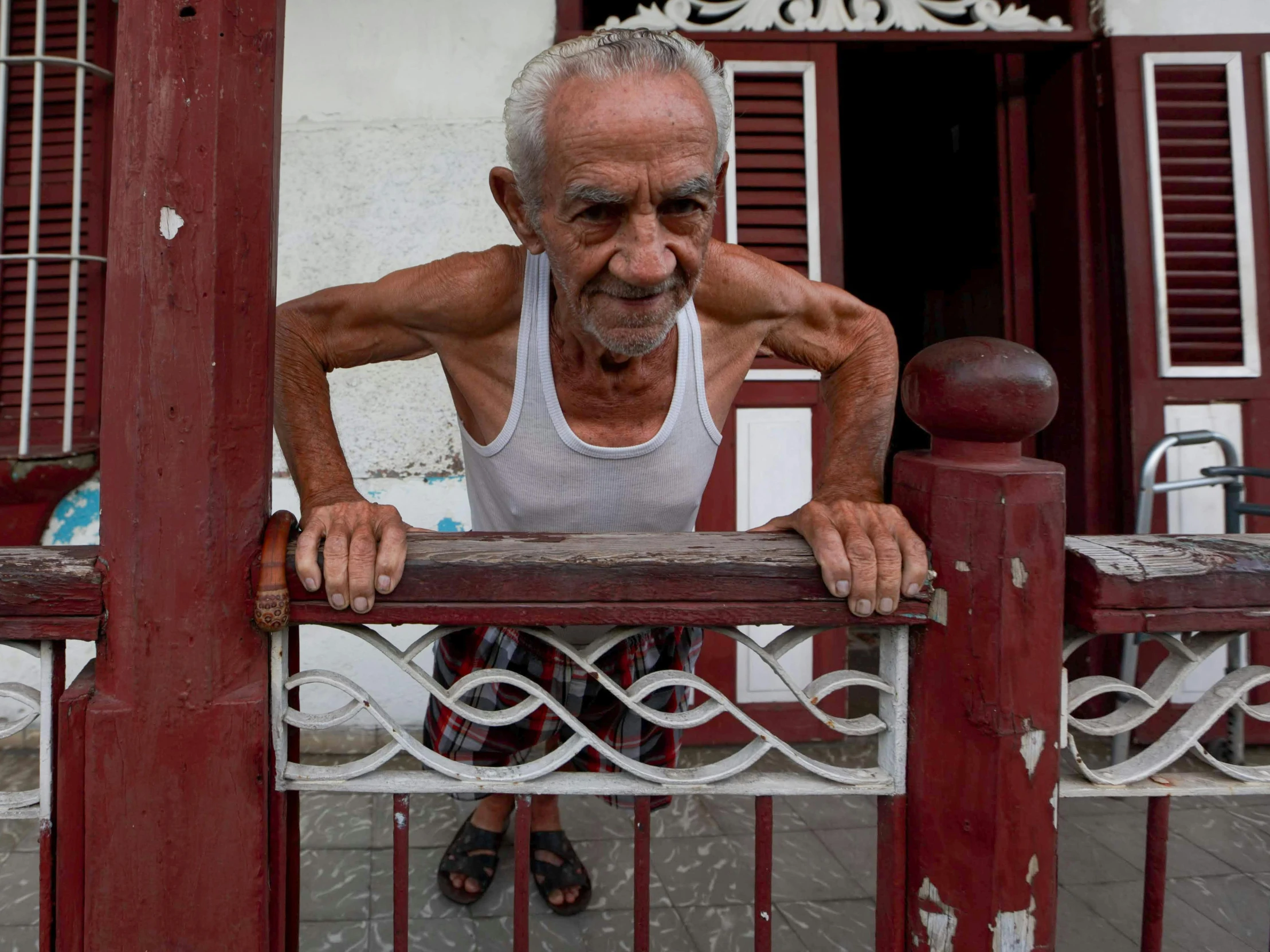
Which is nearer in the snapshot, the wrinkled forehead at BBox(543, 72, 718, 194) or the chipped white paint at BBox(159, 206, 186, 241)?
the chipped white paint at BBox(159, 206, 186, 241)

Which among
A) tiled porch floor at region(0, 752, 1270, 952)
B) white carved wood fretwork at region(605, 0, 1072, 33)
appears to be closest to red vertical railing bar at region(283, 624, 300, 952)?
tiled porch floor at region(0, 752, 1270, 952)

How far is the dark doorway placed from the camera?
14.3 feet

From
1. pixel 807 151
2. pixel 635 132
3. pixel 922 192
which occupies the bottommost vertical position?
pixel 635 132

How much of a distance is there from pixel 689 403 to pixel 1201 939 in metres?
1.77

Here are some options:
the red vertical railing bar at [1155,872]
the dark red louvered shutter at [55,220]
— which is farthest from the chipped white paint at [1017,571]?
the dark red louvered shutter at [55,220]

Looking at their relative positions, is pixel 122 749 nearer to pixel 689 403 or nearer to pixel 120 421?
pixel 120 421

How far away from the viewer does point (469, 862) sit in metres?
2.04

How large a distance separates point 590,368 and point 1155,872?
1.28 meters

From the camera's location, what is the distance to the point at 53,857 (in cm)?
103

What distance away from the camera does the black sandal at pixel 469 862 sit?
6.55ft

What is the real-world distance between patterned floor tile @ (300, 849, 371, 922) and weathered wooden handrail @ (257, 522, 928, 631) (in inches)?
46.0

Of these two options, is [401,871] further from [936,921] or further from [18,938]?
[18,938]

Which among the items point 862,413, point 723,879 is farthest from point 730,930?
point 862,413

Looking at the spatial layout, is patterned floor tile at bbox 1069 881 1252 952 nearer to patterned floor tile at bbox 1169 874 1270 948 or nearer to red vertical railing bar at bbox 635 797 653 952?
patterned floor tile at bbox 1169 874 1270 948
